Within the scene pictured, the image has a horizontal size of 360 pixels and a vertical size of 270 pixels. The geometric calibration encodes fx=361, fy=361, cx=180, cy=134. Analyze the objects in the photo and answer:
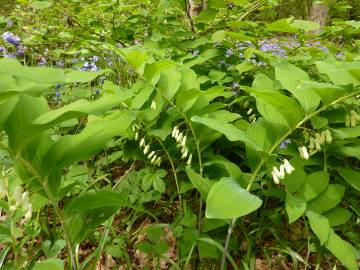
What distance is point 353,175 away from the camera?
5.50 ft

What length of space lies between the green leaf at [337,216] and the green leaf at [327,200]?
53 mm

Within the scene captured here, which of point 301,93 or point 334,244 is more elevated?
point 301,93

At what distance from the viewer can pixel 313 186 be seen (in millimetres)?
1596

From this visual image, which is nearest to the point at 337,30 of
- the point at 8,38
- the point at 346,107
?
the point at 346,107

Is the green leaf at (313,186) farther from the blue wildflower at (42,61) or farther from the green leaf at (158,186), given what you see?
the blue wildflower at (42,61)

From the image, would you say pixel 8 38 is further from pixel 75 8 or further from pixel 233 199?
pixel 233 199

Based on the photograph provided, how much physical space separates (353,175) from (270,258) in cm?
60

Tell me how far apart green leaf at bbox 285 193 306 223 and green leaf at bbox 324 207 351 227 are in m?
0.21

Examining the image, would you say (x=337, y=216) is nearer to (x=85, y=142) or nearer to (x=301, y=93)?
(x=301, y=93)

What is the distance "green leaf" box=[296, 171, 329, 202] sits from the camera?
62.1 inches

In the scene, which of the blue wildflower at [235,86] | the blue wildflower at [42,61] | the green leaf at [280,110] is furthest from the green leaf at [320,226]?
the blue wildflower at [42,61]

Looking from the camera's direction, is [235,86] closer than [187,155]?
No

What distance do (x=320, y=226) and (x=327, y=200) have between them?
0.16 meters

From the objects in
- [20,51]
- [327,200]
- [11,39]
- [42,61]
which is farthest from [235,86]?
[42,61]
